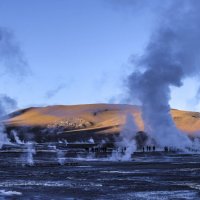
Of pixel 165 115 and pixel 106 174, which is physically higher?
pixel 165 115

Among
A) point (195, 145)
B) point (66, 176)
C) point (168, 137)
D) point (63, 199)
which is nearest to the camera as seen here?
point (63, 199)

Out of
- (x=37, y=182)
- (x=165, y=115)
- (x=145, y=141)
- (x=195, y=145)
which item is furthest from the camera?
(x=145, y=141)

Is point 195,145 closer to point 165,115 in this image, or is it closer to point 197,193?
point 165,115

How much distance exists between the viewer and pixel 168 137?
404 feet

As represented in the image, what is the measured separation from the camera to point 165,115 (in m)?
110

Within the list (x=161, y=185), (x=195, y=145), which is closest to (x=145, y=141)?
(x=195, y=145)

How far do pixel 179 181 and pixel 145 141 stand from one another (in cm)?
11193

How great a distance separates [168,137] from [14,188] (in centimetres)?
9125

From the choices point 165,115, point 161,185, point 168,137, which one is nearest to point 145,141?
point 168,137

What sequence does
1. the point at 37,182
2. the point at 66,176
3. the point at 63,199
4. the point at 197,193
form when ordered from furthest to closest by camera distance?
the point at 66,176 → the point at 37,182 → the point at 197,193 → the point at 63,199

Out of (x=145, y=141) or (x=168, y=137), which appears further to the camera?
(x=145, y=141)

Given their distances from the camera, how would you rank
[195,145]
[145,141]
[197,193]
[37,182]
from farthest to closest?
1. [145,141]
2. [195,145]
3. [37,182]
4. [197,193]

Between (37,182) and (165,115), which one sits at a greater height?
(165,115)

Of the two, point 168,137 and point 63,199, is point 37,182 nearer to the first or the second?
point 63,199
